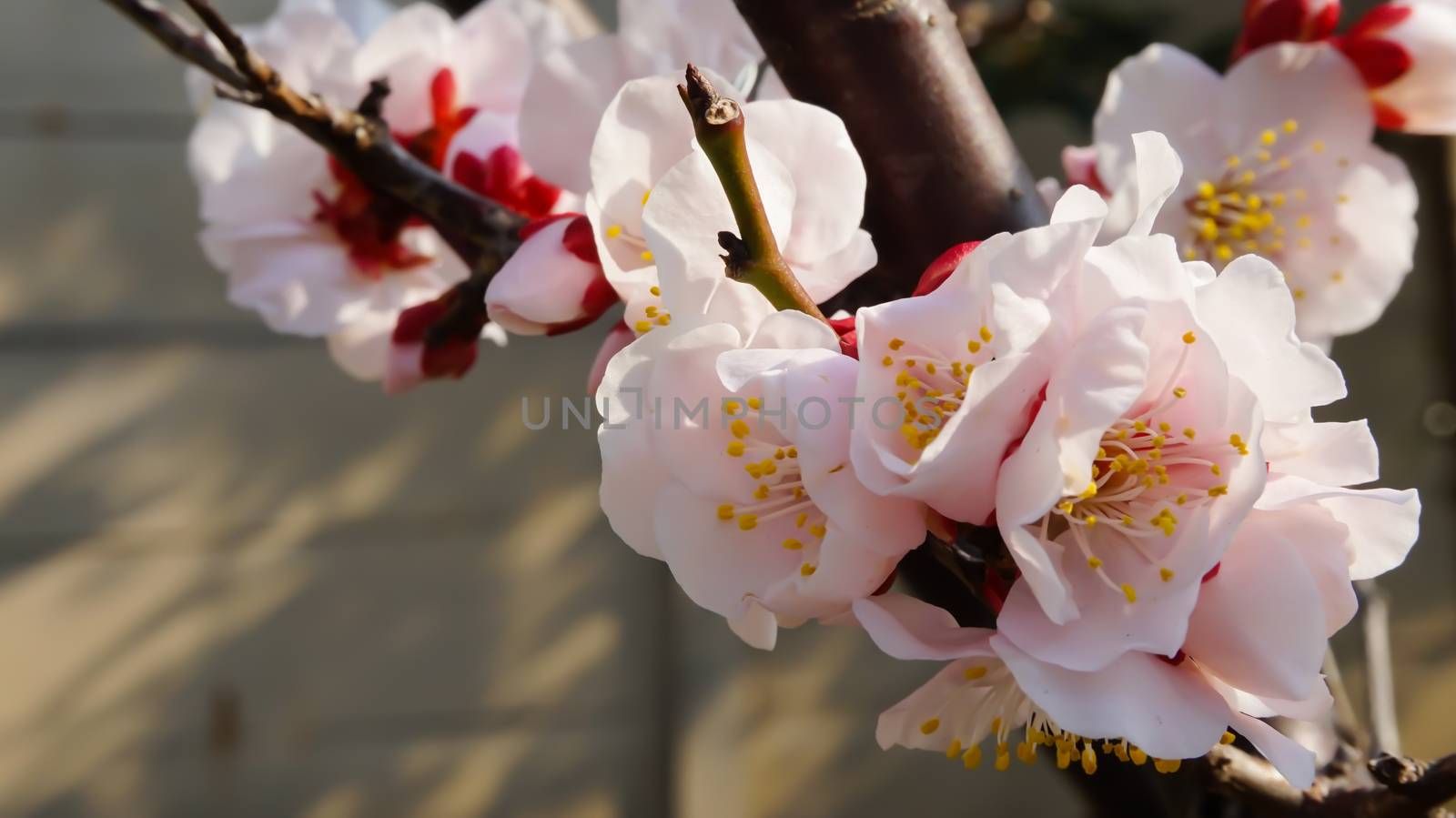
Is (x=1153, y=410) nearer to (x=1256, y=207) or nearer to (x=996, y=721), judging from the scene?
(x=996, y=721)

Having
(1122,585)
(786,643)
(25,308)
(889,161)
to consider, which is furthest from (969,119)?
(25,308)

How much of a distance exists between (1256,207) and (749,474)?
284mm

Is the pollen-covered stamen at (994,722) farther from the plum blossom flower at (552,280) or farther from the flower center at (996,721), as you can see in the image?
the plum blossom flower at (552,280)

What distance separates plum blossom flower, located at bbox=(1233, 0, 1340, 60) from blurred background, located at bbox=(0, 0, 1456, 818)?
31.7 inches

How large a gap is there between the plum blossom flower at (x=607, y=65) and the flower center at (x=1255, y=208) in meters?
0.19

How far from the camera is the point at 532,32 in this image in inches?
16.9

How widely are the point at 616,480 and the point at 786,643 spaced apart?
1.15 metres

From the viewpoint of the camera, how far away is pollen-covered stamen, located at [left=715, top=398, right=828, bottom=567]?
0.79ft

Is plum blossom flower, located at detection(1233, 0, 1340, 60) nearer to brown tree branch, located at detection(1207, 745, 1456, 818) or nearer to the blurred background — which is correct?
brown tree branch, located at detection(1207, 745, 1456, 818)

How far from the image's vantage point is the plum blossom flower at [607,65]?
34 cm

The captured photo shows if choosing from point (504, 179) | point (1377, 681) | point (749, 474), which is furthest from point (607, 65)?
point (1377, 681)

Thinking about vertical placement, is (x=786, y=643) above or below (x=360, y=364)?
below

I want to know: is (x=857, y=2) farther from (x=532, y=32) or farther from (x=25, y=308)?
(x=25, y=308)

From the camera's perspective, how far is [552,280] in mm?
299
